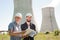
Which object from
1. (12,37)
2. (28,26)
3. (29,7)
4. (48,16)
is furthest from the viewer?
(48,16)

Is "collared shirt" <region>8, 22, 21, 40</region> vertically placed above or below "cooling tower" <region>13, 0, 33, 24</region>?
below

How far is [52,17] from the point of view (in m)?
24.7

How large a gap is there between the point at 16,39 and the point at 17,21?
25cm

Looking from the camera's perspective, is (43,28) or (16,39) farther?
(43,28)

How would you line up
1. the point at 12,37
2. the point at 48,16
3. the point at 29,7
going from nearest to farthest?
the point at 12,37 < the point at 29,7 < the point at 48,16

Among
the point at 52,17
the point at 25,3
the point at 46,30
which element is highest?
the point at 25,3

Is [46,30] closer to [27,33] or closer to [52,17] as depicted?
[52,17]

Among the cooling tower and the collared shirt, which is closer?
the collared shirt

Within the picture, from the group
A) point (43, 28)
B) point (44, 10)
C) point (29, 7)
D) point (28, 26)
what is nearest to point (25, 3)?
point (29, 7)

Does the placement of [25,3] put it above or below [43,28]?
above

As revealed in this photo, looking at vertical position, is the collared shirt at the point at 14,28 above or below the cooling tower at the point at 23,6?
below

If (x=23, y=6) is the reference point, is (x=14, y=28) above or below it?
below

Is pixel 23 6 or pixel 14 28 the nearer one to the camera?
pixel 14 28

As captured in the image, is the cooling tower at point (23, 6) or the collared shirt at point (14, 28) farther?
the cooling tower at point (23, 6)
